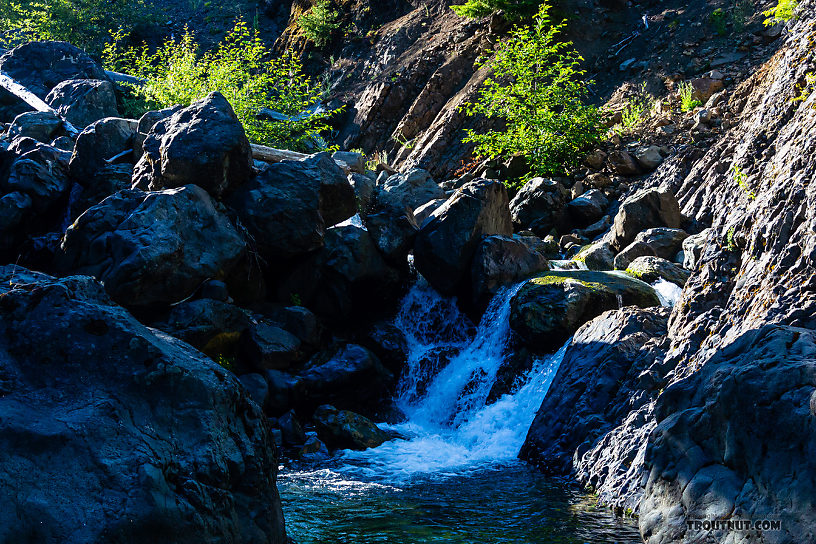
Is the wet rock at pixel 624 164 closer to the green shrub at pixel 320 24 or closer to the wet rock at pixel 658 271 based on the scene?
the wet rock at pixel 658 271

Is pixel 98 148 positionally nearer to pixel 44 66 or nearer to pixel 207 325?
pixel 207 325

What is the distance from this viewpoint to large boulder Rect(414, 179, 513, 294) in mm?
12141

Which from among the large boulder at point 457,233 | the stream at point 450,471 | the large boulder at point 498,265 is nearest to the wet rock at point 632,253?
the large boulder at point 498,265

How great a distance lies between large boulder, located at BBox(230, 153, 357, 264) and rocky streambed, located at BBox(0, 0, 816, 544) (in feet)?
0.14

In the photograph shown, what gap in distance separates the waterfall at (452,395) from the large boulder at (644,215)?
3.29 metres

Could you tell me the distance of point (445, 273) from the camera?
1230 cm

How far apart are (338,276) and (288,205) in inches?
64.5

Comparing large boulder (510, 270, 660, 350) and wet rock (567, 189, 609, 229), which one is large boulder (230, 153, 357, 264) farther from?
wet rock (567, 189, 609, 229)

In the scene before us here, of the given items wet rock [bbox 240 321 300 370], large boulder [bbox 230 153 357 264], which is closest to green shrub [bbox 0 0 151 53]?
large boulder [bbox 230 153 357 264]

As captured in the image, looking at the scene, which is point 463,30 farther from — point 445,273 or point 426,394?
point 426,394

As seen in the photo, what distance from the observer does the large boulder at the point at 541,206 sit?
15.5 metres

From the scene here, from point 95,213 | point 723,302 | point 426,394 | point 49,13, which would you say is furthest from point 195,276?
point 49,13

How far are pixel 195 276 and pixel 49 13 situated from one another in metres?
27.0

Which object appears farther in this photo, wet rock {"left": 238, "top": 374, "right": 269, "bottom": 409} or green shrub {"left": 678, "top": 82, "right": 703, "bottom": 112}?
green shrub {"left": 678, "top": 82, "right": 703, "bottom": 112}
